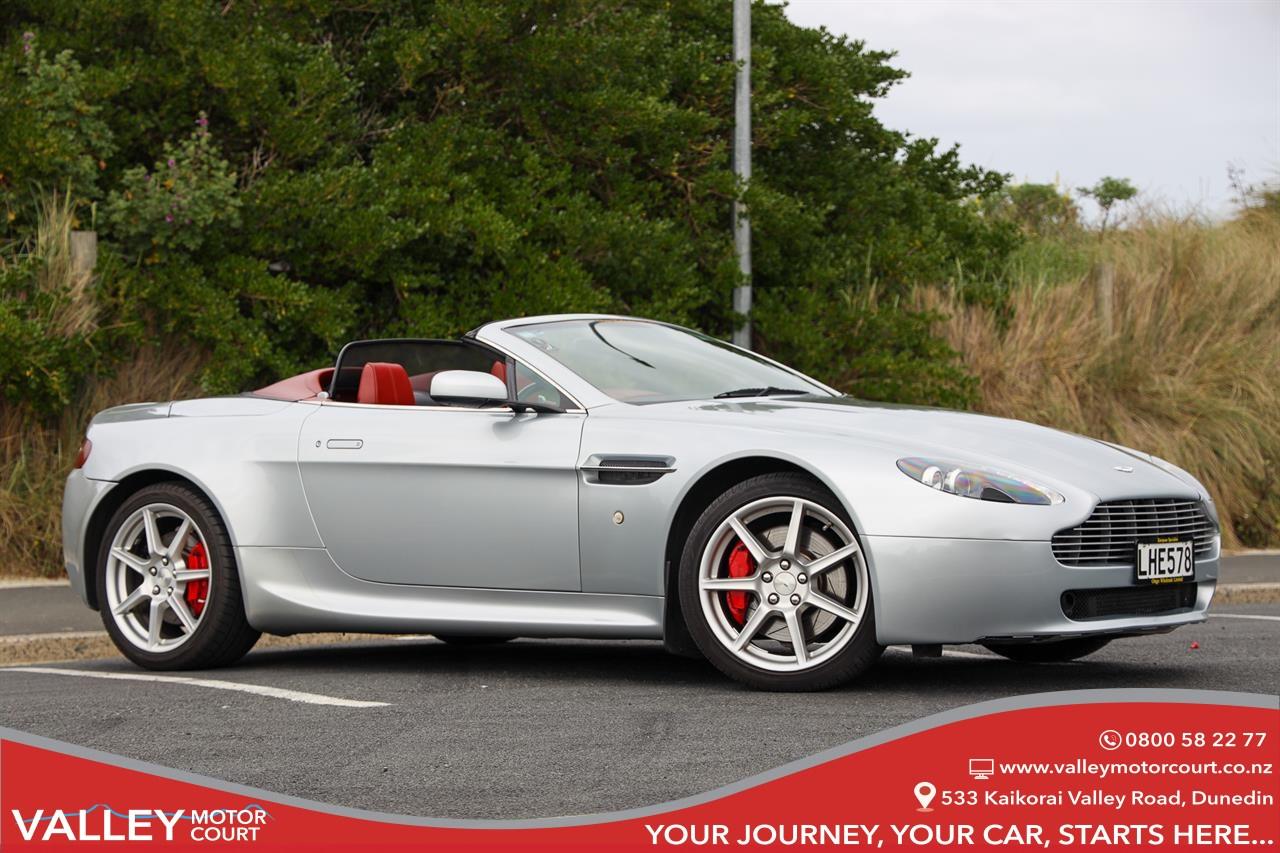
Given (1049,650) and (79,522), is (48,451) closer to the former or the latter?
(79,522)

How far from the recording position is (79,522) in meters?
7.79

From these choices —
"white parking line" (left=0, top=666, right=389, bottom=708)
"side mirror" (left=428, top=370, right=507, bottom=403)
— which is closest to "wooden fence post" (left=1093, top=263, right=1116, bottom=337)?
"side mirror" (left=428, top=370, right=507, bottom=403)

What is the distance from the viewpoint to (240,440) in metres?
7.45

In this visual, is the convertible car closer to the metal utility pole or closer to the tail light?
the tail light

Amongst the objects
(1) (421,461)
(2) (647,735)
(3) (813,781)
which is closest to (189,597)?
(1) (421,461)

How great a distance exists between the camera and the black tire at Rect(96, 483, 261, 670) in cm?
736

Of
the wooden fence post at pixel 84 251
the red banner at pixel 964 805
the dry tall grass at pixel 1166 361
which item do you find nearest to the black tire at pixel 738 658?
the red banner at pixel 964 805

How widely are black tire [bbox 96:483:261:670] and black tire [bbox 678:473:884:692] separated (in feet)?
6.83

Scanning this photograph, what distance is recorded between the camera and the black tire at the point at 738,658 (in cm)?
611

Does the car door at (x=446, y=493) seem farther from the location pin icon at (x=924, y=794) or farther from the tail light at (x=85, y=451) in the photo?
the location pin icon at (x=924, y=794)

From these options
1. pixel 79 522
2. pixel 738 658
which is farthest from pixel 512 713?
pixel 79 522

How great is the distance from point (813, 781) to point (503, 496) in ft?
12.6

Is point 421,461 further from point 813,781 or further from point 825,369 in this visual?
point 825,369

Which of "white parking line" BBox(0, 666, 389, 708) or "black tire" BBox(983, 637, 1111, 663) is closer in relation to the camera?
"white parking line" BBox(0, 666, 389, 708)
